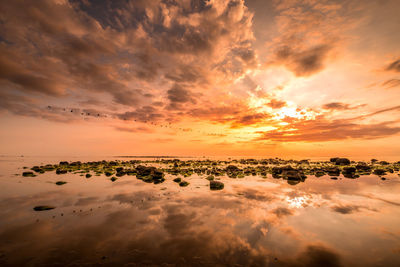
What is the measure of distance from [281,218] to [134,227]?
31.5 ft

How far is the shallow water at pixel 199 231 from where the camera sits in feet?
22.1

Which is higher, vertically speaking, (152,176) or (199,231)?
(152,176)

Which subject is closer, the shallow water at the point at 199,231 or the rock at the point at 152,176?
the shallow water at the point at 199,231

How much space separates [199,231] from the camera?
9180 mm

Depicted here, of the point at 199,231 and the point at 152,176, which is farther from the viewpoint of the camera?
the point at 152,176

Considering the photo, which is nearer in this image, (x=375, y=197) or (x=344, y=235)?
(x=344, y=235)

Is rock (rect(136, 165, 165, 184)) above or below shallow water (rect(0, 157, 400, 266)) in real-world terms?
above

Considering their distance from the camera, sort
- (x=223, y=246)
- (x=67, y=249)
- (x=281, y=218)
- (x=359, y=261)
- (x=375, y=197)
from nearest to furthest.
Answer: (x=359, y=261)
(x=67, y=249)
(x=223, y=246)
(x=281, y=218)
(x=375, y=197)

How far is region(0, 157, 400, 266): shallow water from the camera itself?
22.1 feet

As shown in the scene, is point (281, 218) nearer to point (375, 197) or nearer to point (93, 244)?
point (93, 244)

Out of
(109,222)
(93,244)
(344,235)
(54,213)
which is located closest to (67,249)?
(93,244)

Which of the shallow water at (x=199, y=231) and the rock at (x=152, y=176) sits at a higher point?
the rock at (x=152, y=176)

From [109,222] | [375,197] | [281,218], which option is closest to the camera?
[109,222]

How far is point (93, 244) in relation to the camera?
7574mm
